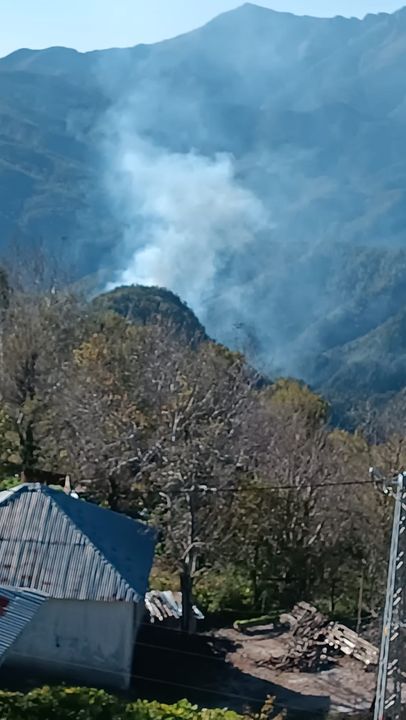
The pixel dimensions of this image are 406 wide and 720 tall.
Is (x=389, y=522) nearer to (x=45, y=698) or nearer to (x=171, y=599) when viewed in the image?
(x=171, y=599)

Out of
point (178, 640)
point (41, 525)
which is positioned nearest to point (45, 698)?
point (41, 525)

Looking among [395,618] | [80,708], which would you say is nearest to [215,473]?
[80,708]

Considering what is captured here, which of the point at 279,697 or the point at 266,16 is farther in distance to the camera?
the point at 266,16

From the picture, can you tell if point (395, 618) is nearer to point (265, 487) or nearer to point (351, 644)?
point (351, 644)

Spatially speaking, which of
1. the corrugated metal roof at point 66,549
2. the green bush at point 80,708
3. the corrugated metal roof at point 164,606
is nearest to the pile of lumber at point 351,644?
the corrugated metal roof at point 164,606

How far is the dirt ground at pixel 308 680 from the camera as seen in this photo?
16391 mm

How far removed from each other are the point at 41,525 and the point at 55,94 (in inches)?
5118

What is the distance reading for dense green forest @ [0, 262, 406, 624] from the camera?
19.6 m

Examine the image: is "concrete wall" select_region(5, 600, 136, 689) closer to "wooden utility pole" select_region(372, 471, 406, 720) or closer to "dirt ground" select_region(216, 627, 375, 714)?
"dirt ground" select_region(216, 627, 375, 714)

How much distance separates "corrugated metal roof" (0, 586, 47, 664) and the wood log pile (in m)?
5.89

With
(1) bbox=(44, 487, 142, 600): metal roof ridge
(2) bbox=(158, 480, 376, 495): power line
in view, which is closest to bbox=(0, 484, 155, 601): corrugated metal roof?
(1) bbox=(44, 487, 142, 600): metal roof ridge

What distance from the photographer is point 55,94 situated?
139 meters

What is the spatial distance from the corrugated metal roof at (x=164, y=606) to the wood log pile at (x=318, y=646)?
2.37 meters

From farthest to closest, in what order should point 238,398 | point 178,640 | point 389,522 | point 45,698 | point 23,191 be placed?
point 23,191 → point 238,398 → point 389,522 → point 178,640 → point 45,698
